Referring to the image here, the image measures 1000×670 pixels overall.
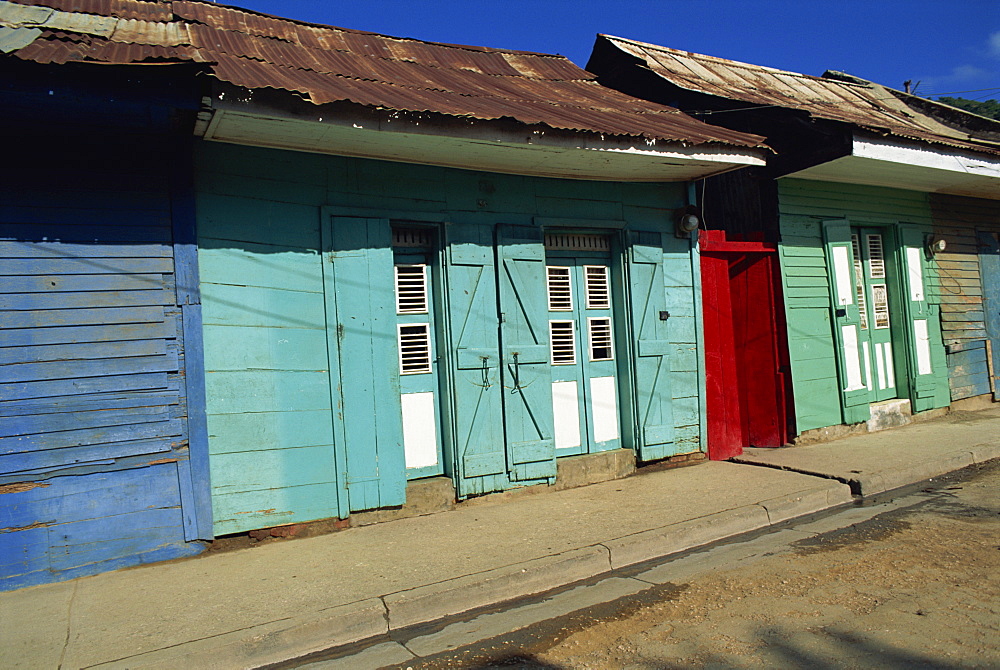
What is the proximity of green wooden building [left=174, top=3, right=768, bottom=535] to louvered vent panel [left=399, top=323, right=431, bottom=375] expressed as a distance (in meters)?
0.02

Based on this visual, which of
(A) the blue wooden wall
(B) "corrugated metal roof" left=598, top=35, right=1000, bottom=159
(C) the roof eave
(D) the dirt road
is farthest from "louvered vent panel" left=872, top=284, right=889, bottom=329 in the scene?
(A) the blue wooden wall

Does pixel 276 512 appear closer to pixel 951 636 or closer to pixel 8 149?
pixel 8 149

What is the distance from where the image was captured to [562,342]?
7.21 m

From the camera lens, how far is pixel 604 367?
24.5 feet

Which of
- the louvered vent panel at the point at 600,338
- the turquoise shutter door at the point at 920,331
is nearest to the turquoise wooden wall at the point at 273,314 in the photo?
the louvered vent panel at the point at 600,338

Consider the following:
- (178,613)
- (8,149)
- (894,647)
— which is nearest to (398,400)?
(178,613)

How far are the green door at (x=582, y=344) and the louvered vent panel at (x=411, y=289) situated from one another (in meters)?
1.41

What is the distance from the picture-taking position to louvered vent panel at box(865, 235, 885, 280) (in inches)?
391

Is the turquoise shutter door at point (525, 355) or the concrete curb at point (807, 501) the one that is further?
the turquoise shutter door at point (525, 355)

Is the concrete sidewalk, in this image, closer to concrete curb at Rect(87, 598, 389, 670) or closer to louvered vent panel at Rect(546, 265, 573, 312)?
concrete curb at Rect(87, 598, 389, 670)

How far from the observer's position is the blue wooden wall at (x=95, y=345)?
15.2ft

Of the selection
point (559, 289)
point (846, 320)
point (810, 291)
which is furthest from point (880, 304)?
point (559, 289)

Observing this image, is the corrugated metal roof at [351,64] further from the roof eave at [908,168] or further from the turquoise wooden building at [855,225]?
the roof eave at [908,168]

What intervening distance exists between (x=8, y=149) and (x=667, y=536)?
5412 mm
